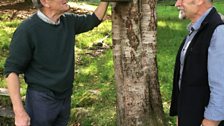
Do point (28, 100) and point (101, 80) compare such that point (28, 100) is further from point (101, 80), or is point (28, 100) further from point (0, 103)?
point (101, 80)

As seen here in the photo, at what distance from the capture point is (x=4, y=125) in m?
7.19

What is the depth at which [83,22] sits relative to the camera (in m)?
4.93

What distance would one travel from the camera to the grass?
6.95 m

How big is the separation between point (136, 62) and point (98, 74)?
4.28m

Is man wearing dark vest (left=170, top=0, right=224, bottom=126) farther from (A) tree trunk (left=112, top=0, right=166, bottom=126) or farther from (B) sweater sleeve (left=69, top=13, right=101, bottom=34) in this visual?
(B) sweater sleeve (left=69, top=13, right=101, bottom=34)

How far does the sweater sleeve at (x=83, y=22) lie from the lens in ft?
16.0

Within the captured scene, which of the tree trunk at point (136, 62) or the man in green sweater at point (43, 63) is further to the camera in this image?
the tree trunk at point (136, 62)

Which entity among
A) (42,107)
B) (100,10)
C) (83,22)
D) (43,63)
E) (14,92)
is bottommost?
(42,107)

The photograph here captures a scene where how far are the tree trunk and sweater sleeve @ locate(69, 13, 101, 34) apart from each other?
0.85 ft

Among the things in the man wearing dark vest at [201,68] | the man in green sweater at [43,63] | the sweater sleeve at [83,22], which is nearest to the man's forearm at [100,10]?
the sweater sleeve at [83,22]

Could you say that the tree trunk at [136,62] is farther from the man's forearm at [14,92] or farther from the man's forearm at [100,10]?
the man's forearm at [14,92]

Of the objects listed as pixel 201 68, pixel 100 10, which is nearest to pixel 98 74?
pixel 100 10

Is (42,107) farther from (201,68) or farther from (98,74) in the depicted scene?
(98,74)

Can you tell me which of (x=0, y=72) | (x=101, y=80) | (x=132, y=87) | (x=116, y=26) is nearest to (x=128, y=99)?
(x=132, y=87)
